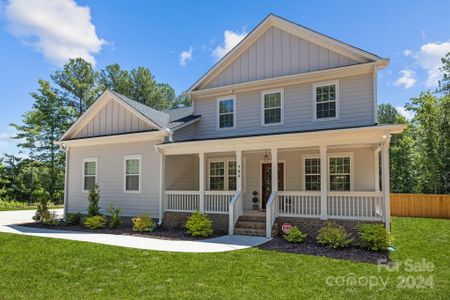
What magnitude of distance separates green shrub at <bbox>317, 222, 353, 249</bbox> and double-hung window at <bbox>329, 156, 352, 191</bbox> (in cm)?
318

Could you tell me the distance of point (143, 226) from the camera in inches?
489

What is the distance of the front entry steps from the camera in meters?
11.3

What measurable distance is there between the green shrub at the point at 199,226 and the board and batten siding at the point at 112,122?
466 cm

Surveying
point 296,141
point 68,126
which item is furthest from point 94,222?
point 68,126

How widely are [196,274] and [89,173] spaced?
10690 mm

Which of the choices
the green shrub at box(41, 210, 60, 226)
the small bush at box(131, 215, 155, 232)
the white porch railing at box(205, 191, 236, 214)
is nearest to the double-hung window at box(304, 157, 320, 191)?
the white porch railing at box(205, 191, 236, 214)

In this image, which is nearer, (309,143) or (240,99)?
(309,143)

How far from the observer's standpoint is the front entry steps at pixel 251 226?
36.9 feet

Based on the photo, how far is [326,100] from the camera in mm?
12727

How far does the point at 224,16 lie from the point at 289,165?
337 inches

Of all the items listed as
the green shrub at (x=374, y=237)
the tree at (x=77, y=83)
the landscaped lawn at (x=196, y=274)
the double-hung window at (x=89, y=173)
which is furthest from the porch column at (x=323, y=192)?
the tree at (x=77, y=83)

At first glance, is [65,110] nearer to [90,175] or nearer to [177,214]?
[90,175]

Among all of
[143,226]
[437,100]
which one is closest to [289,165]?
[143,226]

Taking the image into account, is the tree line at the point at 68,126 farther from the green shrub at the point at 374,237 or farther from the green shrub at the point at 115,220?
the green shrub at the point at 374,237
